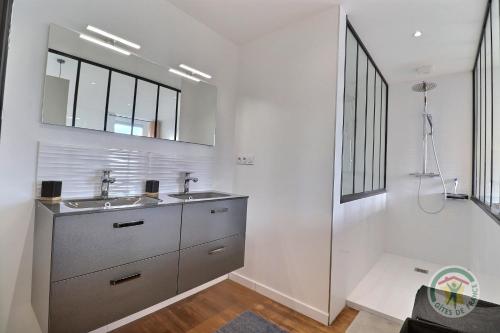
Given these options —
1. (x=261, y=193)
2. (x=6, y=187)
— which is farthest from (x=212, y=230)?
(x=6, y=187)

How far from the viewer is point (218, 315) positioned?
1960mm

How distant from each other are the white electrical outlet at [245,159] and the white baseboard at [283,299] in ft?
3.99

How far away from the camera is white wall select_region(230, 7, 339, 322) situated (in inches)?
78.7

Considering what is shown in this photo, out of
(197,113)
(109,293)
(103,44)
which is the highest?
(103,44)

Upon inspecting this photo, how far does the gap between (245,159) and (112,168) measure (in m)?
1.29

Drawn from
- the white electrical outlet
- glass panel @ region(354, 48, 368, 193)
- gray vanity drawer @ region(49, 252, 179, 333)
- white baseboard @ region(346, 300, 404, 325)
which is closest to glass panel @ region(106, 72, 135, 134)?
gray vanity drawer @ region(49, 252, 179, 333)

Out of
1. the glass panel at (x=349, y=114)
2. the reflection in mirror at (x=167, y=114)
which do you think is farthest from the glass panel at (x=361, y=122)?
the reflection in mirror at (x=167, y=114)

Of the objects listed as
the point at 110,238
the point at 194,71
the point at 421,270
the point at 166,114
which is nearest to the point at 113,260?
the point at 110,238

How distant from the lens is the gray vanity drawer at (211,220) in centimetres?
177

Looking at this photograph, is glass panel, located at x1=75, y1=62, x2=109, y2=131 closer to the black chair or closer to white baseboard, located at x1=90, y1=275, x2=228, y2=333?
white baseboard, located at x1=90, y1=275, x2=228, y2=333

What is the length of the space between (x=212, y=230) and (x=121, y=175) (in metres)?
0.84

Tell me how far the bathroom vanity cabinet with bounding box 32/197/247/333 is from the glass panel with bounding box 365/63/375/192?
6.64 ft

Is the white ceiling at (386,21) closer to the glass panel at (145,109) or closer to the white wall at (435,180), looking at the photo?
the white wall at (435,180)

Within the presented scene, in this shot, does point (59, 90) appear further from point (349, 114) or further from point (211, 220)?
point (349, 114)
